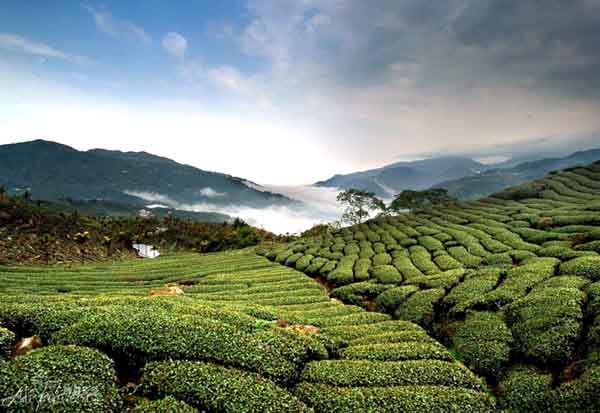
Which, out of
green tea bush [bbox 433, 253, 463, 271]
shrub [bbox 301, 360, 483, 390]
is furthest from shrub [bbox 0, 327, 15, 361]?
green tea bush [bbox 433, 253, 463, 271]

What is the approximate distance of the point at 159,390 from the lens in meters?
8.67

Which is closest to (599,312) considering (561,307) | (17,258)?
(561,307)

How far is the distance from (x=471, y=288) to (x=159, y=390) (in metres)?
17.3

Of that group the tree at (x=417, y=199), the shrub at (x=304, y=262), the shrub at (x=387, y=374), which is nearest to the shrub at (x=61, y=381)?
the shrub at (x=387, y=374)

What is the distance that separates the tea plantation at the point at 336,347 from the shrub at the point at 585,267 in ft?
0.21

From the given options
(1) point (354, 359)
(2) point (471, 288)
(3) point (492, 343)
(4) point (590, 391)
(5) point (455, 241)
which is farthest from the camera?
(5) point (455, 241)

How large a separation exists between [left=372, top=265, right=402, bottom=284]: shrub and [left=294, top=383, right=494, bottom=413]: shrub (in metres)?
13.1

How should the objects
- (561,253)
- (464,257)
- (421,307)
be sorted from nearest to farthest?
(421,307) → (561,253) → (464,257)

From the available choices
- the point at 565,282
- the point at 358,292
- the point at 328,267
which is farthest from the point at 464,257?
the point at 328,267

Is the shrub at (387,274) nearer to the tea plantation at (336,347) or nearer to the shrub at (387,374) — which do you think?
the tea plantation at (336,347)

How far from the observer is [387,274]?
24.9m

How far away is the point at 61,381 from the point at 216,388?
153 inches

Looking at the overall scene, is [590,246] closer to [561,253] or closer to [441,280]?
[561,253]

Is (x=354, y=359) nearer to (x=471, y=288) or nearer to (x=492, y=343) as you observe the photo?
(x=492, y=343)
